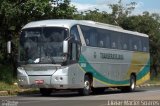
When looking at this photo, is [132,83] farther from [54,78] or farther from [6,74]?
[54,78]

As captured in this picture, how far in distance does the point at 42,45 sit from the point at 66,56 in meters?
1.28

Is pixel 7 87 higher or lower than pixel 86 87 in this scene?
lower

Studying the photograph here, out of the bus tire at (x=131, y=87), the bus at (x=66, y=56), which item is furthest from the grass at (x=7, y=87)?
the bus tire at (x=131, y=87)

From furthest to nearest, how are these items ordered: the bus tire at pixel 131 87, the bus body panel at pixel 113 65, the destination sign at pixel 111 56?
the bus tire at pixel 131 87 → the destination sign at pixel 111 56 → the bus body panel at pixel 113 65

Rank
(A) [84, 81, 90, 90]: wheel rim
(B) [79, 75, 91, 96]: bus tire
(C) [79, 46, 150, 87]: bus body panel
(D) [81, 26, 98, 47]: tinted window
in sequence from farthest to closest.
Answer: (C) [79, 46, 150, 87]: bus body panel → (D) [81, 26, 98, 47]: tinted window → (A) [84, 81, 90, 90]: wheel rim → (B) [79, 75, 91, 96]: bus tire

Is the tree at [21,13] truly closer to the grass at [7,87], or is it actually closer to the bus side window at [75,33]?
the grass at [7,87]

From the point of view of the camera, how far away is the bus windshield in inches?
911

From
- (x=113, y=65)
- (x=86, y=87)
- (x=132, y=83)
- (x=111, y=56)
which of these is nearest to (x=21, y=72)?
(x=86, y=87)

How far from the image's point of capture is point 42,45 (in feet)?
76.9

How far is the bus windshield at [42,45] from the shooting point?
75.9 ft

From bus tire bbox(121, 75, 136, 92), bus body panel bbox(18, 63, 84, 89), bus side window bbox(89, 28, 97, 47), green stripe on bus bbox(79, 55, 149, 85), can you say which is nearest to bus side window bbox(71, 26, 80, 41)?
green stripe on bus bbox(79, 55, 149, 85)

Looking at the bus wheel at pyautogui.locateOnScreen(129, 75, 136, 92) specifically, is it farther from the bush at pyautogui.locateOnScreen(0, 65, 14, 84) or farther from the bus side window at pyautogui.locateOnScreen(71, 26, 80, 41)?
the bus side window at pyautogui.locateOnScreen(71, 26, 80, 41)

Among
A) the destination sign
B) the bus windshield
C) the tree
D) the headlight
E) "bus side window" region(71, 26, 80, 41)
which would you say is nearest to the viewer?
the bus windshield

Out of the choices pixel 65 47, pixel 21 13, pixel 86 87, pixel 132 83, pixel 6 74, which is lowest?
pixel 132 83
